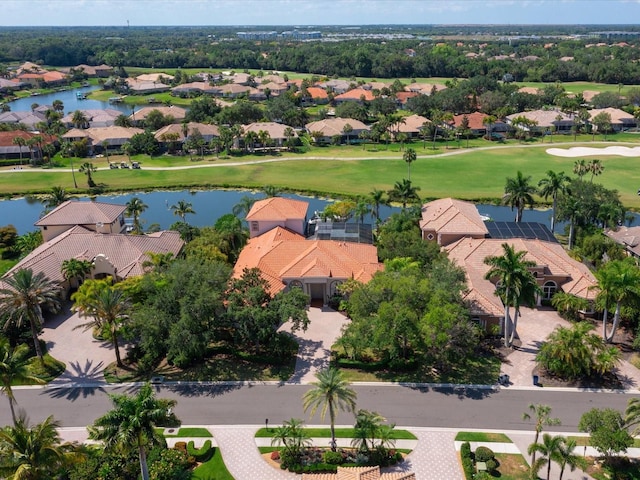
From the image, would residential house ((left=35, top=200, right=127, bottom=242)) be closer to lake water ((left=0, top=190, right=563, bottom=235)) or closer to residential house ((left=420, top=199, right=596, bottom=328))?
lake water ((left=0, top=190, right=563, bottom=235))

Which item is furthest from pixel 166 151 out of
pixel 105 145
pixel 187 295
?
pixel 187 295

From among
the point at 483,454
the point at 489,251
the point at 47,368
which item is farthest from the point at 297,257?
the point at 483,454

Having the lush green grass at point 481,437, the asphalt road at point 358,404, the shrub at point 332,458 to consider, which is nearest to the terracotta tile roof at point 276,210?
the asphalt road at point 358,404

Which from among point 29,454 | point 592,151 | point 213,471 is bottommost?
point 213,471

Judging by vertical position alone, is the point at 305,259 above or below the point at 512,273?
below

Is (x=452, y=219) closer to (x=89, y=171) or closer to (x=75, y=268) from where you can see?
(x=75, y=268)

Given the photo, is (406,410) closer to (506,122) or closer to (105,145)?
(105,145)
